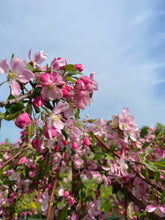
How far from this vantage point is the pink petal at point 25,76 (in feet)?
2.39

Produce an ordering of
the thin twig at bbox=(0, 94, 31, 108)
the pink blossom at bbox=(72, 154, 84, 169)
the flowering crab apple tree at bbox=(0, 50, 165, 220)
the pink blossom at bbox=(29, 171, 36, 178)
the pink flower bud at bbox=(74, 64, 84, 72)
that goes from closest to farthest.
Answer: the thin twig at bbox=(0, 94, 31, 108), the flowering crab apple tree at bbox=(0, 50, 165, 220), the pink flower bud at bbox=(74, 64, 84, 72), the pink blossom at bbox=(72, 154, 84, 169), the pink blossom at bbox=(29, 171, 36, 178)

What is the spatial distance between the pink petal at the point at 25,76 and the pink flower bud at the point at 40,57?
0.54 feet

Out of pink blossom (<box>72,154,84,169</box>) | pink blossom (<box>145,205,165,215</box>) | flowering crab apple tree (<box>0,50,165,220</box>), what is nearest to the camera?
flowering crab apple tree (<box>0,50,165,220</box>)

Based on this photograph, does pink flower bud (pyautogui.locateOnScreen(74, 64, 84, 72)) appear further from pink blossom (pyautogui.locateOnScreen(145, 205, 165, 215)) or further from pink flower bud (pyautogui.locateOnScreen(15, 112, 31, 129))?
pink blossom (pyautogui.locateOnScreen(145, 205, 165, 215))

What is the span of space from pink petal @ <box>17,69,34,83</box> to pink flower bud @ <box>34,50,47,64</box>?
0.16 metres

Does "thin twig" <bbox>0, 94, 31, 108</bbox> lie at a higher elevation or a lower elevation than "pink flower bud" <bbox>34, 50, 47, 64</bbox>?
lower

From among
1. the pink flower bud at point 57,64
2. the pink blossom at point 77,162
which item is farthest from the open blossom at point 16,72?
the pink blossom at point 77,162

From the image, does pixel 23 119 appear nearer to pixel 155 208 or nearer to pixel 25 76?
pixel 25 76

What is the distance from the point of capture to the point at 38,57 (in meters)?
0.88

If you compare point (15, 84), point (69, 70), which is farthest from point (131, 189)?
point (15, 84)

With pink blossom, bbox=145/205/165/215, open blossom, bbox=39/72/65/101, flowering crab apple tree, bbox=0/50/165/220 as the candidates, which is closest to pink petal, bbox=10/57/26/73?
flowering crab apple tree, bbox=0/50/165/220

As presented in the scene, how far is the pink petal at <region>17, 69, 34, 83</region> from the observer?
28.7 inches

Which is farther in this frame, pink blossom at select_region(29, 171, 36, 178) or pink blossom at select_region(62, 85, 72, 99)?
pink blossom at select_region(29, 171, 36, 178)

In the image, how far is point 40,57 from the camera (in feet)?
2.86
